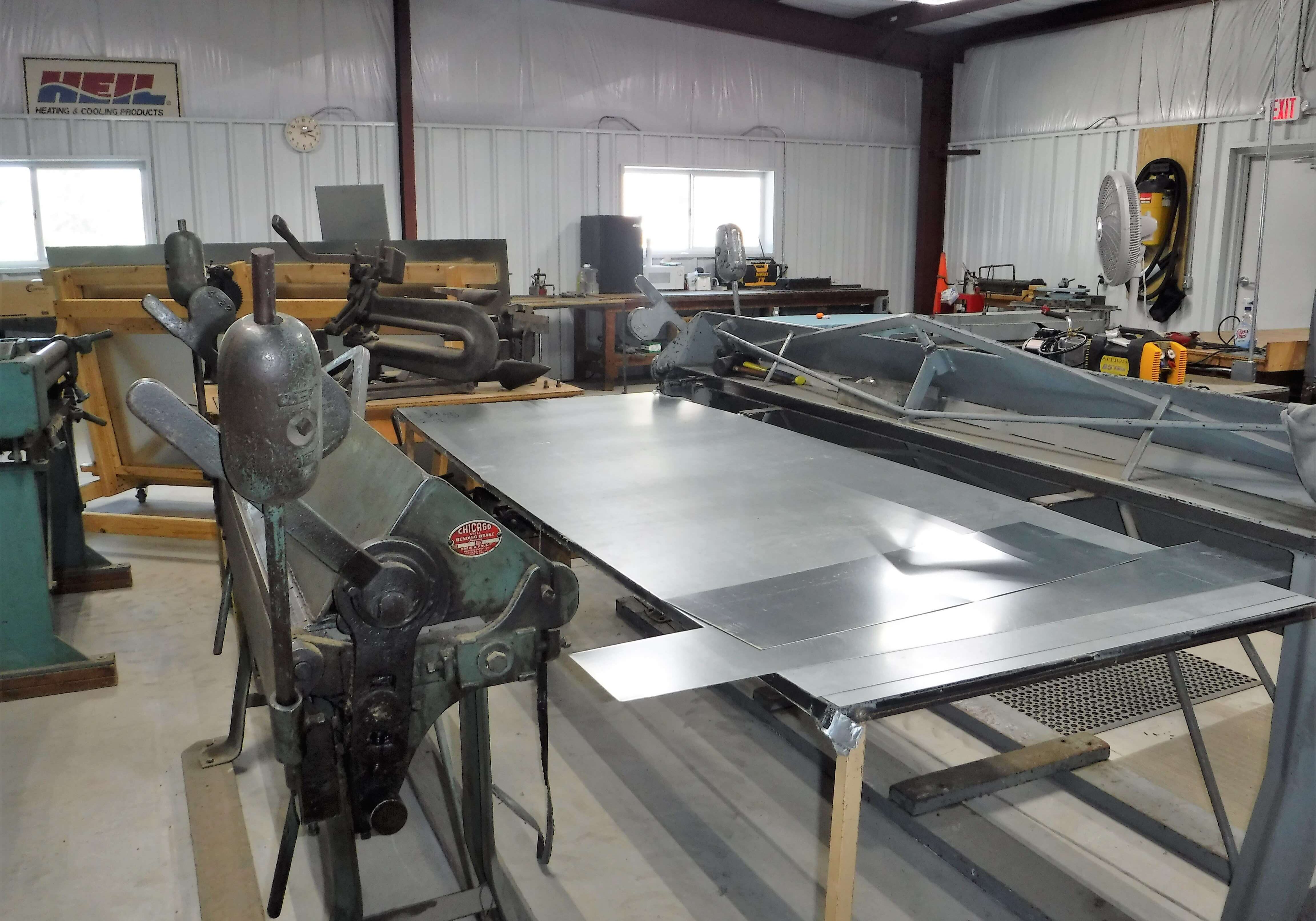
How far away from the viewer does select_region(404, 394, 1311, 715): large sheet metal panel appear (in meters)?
1.23

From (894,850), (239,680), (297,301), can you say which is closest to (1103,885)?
(894,850)

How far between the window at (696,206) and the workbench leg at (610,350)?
49.4 inches

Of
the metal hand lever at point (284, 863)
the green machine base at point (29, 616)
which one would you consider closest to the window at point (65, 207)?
the green machine base at point (29, 616)

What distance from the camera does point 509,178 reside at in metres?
7.81

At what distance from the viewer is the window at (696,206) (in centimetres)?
849

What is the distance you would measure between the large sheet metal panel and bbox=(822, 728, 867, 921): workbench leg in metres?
0.06

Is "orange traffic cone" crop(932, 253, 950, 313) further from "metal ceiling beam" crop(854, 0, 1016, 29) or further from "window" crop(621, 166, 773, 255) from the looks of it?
"metal ceiling beam" crop(854, 0, 1016, 29)

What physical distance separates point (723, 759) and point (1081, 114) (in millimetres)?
7603

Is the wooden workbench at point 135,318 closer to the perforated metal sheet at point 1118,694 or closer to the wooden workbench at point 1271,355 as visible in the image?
the perforated metal sheet at point 1118,694

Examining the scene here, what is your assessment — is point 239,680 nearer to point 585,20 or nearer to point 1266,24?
point 585,20

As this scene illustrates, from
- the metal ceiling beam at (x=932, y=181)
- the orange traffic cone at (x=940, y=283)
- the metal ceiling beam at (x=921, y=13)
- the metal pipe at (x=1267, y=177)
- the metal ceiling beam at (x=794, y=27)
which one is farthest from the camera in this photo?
the metal ceiling beam at (x=932, y=181)

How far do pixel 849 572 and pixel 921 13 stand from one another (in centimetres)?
814

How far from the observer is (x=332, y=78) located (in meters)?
7.20

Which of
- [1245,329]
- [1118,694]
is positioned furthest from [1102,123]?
[1118,694]
